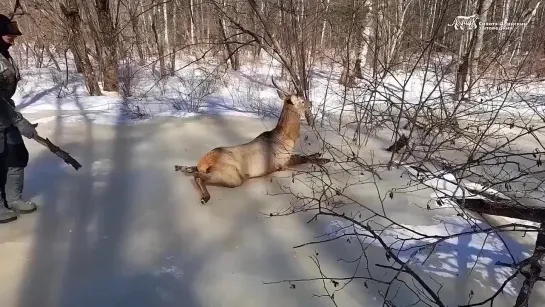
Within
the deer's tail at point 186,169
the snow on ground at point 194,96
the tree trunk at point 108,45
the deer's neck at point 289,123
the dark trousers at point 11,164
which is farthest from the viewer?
the tree trunk at point 108,45

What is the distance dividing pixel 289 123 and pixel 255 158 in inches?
28.5

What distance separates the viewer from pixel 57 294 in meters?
2.65

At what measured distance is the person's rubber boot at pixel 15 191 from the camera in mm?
3576

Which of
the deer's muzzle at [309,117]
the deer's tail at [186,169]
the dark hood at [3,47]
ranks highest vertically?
the dark hood at [3,47]

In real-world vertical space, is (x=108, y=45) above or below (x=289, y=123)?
above

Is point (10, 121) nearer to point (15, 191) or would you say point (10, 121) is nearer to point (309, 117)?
point (15, 191)

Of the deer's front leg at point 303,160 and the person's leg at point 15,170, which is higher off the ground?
the person's leg at point 15,170

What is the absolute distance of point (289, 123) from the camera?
5102 mm

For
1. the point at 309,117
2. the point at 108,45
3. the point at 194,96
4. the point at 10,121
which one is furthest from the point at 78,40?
the point at 10,121

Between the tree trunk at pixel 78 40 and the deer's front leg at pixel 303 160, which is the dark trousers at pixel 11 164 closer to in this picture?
the deer's front leg at pixel 303 160

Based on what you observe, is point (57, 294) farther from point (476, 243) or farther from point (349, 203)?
point (476, 243)

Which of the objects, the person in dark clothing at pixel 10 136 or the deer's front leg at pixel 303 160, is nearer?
the person in dark clothing at pixel 10 136

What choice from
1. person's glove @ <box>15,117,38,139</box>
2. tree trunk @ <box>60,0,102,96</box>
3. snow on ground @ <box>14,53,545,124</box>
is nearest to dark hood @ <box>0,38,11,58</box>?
person's glove @ <box>15,117,38,139</box>

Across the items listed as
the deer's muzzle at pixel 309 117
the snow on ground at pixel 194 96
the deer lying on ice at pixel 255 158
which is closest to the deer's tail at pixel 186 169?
the deer lying on ice at pixel 255 158
